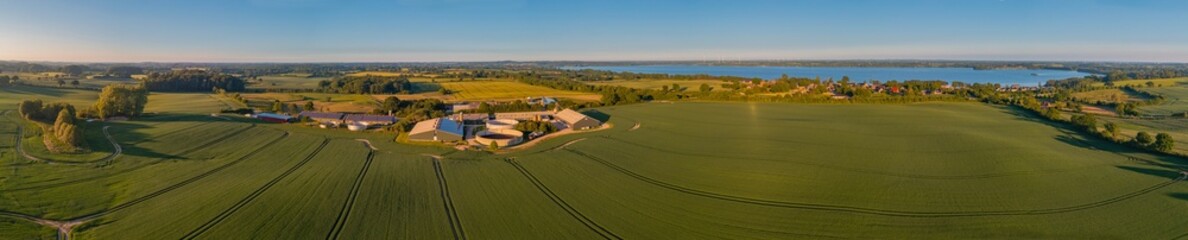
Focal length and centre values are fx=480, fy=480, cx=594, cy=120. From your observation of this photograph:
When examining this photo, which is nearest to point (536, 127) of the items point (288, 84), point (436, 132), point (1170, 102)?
point (436, 132)

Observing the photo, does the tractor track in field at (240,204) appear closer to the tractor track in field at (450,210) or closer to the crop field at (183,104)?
the tractor track in field at (450,210)

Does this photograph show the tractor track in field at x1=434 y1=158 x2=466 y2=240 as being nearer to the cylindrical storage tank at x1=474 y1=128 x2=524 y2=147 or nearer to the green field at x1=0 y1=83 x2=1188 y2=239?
the green field at x1=0 y1=83 x2=1188 y2=239

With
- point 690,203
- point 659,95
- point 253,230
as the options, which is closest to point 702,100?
point 659,95

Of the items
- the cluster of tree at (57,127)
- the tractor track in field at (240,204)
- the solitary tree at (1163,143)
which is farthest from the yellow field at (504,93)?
the solitary tree at (1163,143)

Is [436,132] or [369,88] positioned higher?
[369,88]

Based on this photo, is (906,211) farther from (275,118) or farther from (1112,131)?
(275,118)
